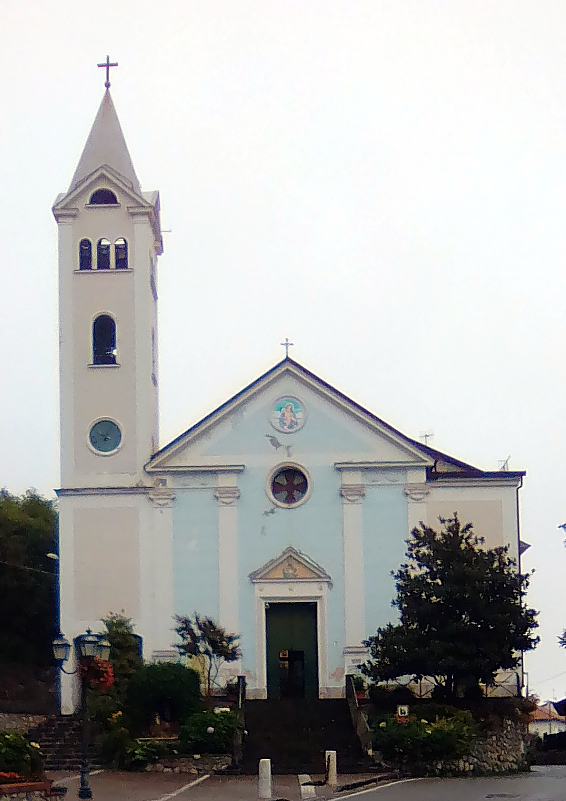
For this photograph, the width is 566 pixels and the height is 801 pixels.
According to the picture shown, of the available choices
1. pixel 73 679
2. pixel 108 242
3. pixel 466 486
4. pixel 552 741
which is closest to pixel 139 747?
pixel 73 679

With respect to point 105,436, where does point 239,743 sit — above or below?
below

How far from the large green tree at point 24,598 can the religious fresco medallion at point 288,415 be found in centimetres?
1248

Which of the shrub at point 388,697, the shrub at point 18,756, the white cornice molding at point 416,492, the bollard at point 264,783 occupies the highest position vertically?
the white cornice molding at point 416,492

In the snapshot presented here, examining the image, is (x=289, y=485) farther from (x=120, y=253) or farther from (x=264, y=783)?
(x=264, y=783)

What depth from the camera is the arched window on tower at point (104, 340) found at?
42219mm

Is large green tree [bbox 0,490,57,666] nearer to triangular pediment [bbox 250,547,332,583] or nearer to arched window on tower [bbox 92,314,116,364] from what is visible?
arched window on tower [bbox 92,314,116,364]

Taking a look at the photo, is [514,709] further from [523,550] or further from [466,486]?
Answer: [523,550]

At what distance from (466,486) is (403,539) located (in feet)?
8.43

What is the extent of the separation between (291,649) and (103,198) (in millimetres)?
15339

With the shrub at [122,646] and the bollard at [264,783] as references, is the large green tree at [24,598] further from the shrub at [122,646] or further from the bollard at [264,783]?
the bollard at [264,783]

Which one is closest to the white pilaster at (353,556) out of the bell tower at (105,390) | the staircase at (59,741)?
the bell tower at (105,390)

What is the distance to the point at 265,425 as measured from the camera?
41562 millimetres

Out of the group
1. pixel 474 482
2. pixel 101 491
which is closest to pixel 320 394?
pixel 474 482

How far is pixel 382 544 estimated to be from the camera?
41.1m
